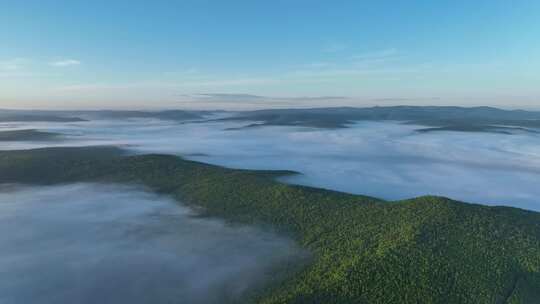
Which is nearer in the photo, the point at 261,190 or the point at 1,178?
the point at 261,190

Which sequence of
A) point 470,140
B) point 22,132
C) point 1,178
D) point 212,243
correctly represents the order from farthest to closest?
point 22,132, point 470,140, point 1,178, point 212,243

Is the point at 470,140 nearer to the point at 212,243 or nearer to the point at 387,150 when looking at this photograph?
the point at 387,150

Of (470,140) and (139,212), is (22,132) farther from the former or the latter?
(470,140)

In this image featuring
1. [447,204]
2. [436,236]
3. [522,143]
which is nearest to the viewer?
[436,236]

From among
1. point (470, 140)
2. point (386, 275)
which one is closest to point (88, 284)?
point (386, 275)

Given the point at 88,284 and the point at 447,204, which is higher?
the point at 447,204

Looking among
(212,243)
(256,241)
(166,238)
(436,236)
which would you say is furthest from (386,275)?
(166,238)

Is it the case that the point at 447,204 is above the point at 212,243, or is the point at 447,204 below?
above
